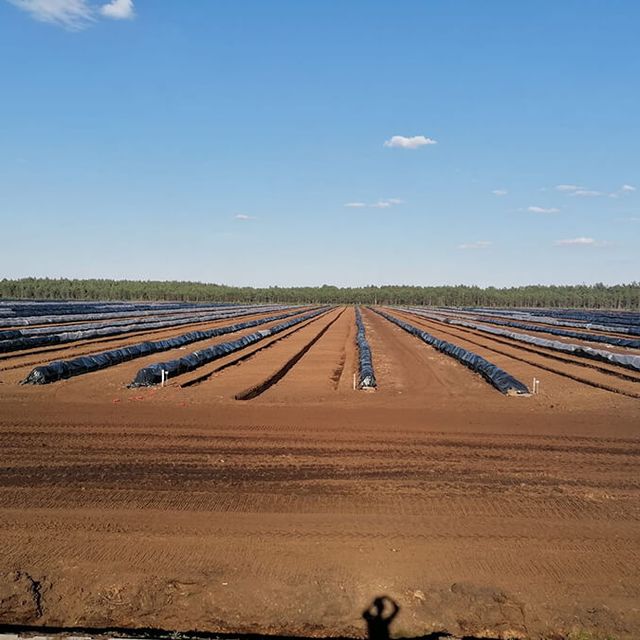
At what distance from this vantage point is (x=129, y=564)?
5.60 m

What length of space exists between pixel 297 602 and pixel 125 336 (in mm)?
29738

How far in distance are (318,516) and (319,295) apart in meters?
159

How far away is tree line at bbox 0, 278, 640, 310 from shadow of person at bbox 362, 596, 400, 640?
123m

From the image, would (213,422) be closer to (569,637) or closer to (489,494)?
(489,494)

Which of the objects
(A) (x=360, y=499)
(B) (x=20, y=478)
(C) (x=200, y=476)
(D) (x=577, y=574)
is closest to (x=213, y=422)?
(C) (x=200, y=476)

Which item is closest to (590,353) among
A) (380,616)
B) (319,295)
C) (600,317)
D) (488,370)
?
(488,370)

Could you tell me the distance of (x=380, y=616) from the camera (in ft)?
16.0

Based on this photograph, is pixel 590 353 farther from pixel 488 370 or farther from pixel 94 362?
pixel 94 362

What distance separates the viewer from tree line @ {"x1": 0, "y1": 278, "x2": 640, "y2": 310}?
12044 centimetres

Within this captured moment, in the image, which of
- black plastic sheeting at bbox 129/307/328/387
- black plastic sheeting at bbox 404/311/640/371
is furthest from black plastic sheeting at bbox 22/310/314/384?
black plastic sheeting at bbox 404/311/640/371

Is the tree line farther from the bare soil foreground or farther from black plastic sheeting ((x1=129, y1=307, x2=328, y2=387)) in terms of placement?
the bare soil foreground

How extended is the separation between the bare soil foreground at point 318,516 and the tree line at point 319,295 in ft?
383

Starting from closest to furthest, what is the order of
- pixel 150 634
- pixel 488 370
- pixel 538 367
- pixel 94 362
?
1. pixel 150 634
2. pixel 488 370
3. pixel 94 362
4. pixel 538 367

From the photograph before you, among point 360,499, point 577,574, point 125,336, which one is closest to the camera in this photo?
point 577,574
